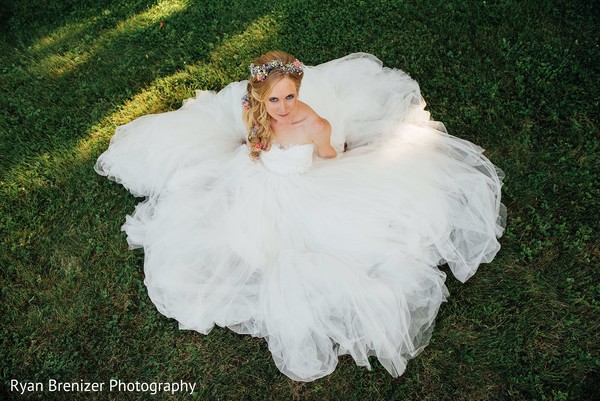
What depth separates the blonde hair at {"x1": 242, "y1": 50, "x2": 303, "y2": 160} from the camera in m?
3.49

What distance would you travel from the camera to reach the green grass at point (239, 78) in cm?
381

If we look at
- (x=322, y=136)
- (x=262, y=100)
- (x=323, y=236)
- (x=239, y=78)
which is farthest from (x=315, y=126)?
(x=239, y=78)

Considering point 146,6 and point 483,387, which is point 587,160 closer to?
point 483,387

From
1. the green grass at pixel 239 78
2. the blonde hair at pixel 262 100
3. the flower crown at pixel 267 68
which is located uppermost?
the flower crown at pixel 267 68

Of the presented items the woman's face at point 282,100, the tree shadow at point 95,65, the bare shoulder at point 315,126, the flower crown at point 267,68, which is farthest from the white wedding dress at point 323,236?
the tree shadow at point 95,65

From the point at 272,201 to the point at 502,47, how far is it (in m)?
3.65

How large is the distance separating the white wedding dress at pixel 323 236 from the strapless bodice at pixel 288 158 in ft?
0.04

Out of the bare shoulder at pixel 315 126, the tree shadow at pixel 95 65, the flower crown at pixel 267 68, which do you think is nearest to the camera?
the flower crown at pixel 267 68

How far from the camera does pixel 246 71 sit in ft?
19.4

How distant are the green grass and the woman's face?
2.00 metres

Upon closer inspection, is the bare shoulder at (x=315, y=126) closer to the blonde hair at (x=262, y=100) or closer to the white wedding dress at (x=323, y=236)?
the white wedding dress at (x=323, y=236)

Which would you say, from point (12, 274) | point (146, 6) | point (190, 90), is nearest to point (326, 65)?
point (190, 90)

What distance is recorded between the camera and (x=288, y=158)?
393cm

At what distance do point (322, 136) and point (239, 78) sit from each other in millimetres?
2431
